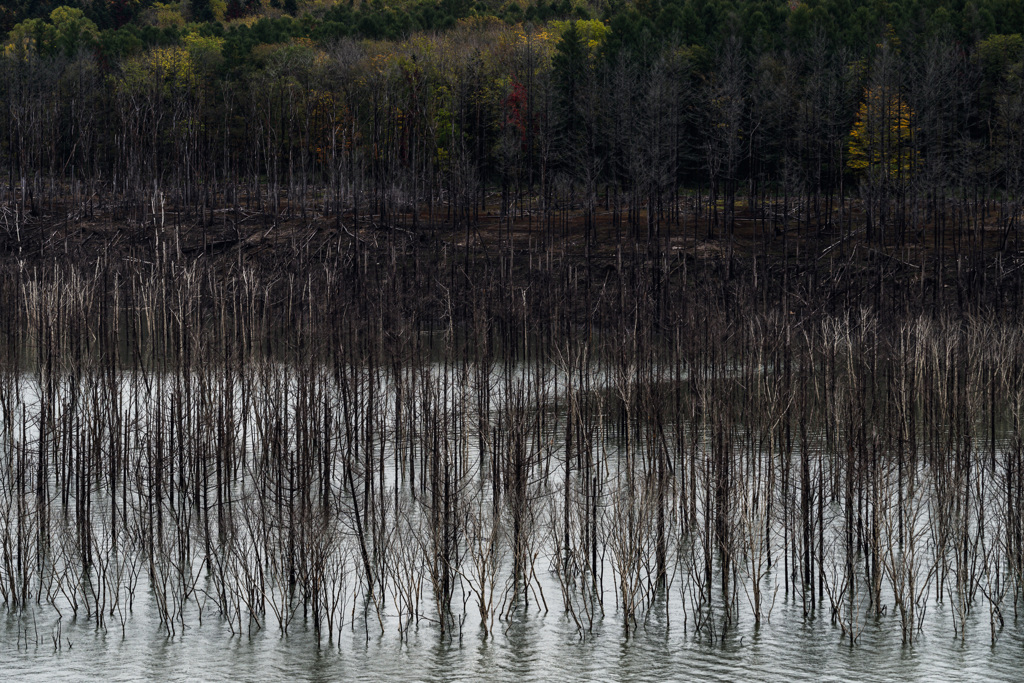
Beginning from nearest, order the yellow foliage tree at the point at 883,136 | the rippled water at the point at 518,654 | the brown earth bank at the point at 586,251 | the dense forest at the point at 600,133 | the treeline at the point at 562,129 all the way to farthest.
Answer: the rippled water at the point at 518,654, the brown earth bank at the point at 586,251, the dense forest at the point at 600,133, the treeline at the point at 562,129, the yellow foliage tree at the point at 883,136

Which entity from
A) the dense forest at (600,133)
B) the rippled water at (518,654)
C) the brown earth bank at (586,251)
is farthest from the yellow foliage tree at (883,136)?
the rippled water at (518,654)

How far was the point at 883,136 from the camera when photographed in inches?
2630

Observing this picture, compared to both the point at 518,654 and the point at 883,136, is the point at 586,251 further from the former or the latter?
the point at 518,654

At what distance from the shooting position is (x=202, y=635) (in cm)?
2058

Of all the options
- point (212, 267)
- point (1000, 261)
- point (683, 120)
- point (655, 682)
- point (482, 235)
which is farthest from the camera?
point (683, 120)

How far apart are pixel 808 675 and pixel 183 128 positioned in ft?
235

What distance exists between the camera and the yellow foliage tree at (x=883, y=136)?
6769 cm

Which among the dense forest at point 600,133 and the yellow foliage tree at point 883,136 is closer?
the dense forest at point 600,133

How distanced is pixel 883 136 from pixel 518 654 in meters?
53.8

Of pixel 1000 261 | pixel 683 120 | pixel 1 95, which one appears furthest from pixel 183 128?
pixel 1000 261

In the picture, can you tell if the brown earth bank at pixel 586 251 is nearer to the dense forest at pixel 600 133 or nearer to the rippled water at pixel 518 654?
the dense forest at pixel 600 133

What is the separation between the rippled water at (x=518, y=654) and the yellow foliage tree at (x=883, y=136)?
48.6m

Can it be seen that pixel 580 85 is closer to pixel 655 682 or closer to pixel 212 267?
pixel 212 267

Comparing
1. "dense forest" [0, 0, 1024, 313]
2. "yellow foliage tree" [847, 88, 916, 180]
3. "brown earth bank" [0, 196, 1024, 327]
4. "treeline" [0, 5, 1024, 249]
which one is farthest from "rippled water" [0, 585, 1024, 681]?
"yellow foliage tree" [847, 88, 916, 180]
